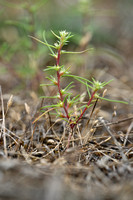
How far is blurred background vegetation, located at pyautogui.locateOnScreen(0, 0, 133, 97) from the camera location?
2348mm

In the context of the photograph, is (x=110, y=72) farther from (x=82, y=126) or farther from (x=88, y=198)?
(x=88, y=198)

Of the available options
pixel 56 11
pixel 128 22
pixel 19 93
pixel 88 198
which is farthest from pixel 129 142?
pixel 56 11

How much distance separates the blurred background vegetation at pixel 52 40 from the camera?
2.35 meters

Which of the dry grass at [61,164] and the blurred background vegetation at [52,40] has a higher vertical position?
the blurred background vegetation at [52,40]

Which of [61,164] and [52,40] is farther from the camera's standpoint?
[52,40]

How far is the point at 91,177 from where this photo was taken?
116 cm

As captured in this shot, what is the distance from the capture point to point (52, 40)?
9.61 feet

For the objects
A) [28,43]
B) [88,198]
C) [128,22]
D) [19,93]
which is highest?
[128,22]

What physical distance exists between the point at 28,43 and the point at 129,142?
1.53 meters

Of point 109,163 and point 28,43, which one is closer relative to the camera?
point 109,163

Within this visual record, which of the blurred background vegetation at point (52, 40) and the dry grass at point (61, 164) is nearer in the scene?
the dry grass at point (61, 164)

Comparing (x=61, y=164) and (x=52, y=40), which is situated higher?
(x=52, y=40)

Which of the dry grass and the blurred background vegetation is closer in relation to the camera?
the dry grass

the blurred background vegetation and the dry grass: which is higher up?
the blurred background vegetation
